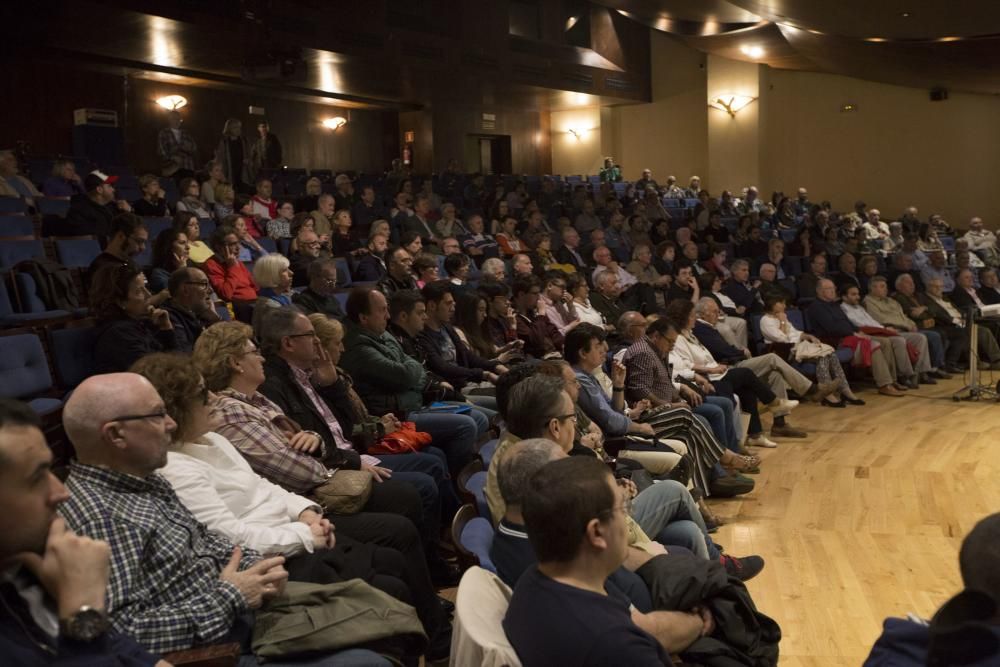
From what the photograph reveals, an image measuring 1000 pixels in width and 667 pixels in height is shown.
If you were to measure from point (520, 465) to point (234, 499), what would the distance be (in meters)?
0.66

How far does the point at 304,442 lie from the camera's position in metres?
2.59

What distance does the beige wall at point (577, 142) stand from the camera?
661 inches

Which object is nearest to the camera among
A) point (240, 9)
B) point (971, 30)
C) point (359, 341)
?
point (359, 341)

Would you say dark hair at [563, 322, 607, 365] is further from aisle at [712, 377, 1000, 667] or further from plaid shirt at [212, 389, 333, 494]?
plaid shirt at [212, 389, 333, 494]

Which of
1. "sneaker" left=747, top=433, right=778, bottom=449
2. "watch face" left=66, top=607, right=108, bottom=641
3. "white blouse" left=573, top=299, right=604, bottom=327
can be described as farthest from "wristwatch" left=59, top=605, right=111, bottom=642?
"white blouse" left=573, top=299, right=604, bottom=327

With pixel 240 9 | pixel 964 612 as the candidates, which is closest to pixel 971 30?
pixel 240 9

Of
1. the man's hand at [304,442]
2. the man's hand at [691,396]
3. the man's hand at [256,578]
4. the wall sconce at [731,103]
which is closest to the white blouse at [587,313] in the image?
the man's hand at [691,396]

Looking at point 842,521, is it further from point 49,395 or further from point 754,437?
point 49,395

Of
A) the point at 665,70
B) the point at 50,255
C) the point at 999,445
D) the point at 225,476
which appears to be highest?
the point at 665,70

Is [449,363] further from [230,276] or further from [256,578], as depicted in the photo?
[256,578]

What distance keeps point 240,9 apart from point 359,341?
625 cm

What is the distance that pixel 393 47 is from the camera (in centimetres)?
1067

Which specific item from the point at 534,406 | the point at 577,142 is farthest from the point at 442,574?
the point at 577,142

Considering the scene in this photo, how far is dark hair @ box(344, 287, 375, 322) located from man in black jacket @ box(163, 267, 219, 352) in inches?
23.5
